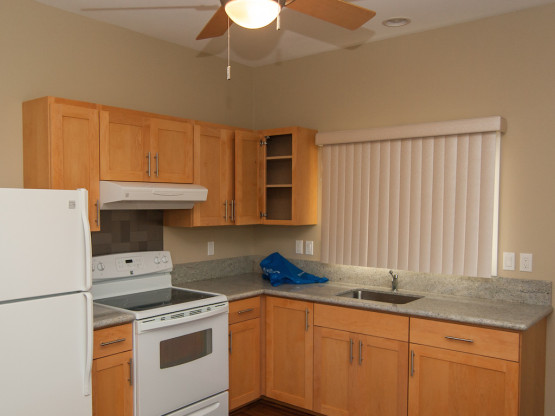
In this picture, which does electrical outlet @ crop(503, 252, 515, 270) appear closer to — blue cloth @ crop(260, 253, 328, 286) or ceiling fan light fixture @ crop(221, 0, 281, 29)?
blue cloth @ crop(260, 253, 328, 286)

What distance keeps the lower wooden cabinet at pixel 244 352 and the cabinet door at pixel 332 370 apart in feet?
1.55

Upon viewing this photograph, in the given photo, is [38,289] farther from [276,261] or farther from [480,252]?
[480,252]

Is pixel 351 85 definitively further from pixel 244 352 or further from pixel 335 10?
pixel 244 352

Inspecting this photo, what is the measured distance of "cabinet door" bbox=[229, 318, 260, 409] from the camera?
3484 millimetres

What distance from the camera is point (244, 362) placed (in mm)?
3572

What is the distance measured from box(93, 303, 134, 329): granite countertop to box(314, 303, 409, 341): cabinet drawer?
1.27 m

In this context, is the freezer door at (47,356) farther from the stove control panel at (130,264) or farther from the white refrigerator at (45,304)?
the stove control panel at (130,264)

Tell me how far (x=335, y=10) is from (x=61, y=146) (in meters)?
1.66

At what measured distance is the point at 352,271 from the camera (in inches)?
151

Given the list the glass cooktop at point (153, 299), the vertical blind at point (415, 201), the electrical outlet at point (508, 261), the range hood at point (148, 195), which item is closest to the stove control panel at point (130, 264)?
the glass cooktop at point (153, 299)

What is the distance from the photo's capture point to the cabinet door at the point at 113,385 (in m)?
2.63

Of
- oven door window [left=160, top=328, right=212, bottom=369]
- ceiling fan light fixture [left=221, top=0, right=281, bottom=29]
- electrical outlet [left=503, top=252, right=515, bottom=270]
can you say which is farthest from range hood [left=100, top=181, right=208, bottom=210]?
electrical outlet [left=503, top=252, right=515, bottom=270]

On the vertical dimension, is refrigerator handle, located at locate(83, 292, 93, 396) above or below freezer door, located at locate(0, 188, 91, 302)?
below

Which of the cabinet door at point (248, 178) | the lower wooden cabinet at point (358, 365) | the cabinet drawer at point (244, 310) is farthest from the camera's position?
the cabinet door at point (248, 178)
